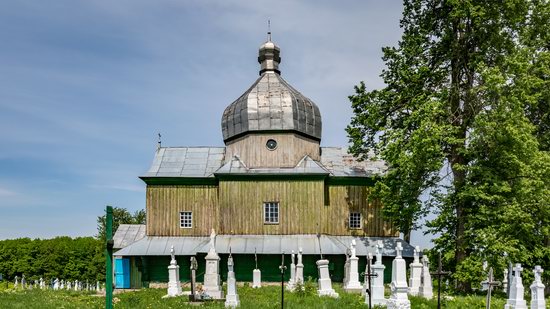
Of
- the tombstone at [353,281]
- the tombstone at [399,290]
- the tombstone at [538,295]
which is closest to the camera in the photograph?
the tombstone at [399,290]

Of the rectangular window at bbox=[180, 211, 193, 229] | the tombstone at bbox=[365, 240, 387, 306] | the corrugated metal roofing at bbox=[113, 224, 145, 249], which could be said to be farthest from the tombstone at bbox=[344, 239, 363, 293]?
the corrugated metal roofing at bbox=[113, 224, 145, 249]

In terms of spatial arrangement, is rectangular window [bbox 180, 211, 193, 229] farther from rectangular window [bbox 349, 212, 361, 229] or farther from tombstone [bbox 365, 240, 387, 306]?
tombstone [bbox 365, 240, 387, 306]

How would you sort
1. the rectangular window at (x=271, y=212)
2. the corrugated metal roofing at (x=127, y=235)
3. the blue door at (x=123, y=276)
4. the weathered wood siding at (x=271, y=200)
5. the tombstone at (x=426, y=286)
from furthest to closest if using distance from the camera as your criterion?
the corrugated metal roofing at (x=127, y=235)
the blue door at (x=123, y=276)
the rectangular window at (x=271, y=212)
the weathered wood siding at (x=271, y=200)
the tombstone at (x=426, y=286)

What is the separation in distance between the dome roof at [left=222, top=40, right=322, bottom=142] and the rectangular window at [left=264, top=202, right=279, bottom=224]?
373cm

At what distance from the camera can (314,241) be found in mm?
24406

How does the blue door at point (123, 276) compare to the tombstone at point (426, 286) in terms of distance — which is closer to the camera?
the tombstone at point (426, 286)

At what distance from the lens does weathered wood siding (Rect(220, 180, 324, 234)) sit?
984 inches

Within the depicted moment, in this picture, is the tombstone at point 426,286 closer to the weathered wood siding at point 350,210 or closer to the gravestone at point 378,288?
the gravestone at point 378,288

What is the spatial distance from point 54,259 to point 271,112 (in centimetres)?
3402

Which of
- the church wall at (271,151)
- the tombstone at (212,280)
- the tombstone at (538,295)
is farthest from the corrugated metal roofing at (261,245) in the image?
the tombstone at (538,295)

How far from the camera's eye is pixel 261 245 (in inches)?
955

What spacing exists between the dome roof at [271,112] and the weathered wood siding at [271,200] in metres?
2.85

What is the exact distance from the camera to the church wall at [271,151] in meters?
25.8

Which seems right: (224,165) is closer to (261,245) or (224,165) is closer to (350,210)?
(261,245)
